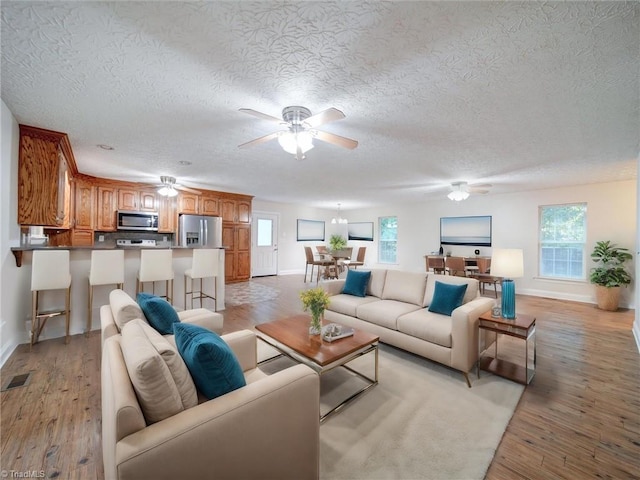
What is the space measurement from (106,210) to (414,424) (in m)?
6.53

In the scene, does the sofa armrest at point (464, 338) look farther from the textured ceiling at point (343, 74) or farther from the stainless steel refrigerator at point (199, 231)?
the stainless steel refrigerator at point (199, 231)

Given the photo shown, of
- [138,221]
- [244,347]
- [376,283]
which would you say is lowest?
[244,347]

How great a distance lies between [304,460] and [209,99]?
102 inches

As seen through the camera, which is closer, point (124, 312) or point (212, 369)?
point (212, 369)

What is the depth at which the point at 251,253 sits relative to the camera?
796 cm

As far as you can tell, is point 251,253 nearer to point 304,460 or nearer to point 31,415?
point 31,415

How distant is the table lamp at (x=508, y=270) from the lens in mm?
2379

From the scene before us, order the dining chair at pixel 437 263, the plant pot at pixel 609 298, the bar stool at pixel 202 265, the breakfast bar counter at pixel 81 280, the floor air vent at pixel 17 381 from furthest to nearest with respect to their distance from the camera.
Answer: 1. the dining chair at pixel 437 263
2. the plant pot at pixel 609 298
3. the bar stool at pixel 202 265
4. the breakfast bar counter at pixel 81 280
5. the floor air vent at pixel 17 381

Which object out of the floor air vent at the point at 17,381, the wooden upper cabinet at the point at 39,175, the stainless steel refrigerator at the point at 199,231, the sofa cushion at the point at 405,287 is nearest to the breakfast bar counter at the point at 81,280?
the wooden upper cabinet at the point at 39,175

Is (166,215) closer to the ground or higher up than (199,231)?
higher up

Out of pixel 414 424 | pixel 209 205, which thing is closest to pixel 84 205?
pixel 209 205

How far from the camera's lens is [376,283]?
3.62 metres

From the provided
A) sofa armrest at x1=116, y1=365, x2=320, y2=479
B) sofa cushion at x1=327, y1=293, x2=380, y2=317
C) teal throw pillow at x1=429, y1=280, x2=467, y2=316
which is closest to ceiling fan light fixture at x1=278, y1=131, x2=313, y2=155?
sofa armrest at x1=116, y1=365, x2=320, y2=479

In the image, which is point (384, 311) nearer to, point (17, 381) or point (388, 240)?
point (17, 381)
